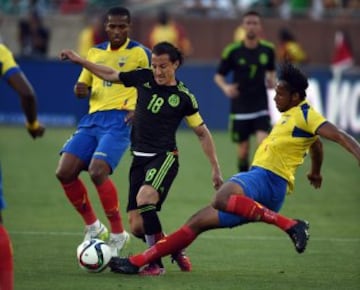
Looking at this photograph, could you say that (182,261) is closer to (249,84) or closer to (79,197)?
(79,197)

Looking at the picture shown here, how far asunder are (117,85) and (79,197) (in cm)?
130

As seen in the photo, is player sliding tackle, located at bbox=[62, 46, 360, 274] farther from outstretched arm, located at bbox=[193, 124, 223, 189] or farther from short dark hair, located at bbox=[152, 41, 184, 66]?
short dark hair, located at bbox=[152, 41, 184, 66]

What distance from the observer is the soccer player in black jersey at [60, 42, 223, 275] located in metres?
11.4

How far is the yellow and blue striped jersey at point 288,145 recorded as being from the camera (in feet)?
36.1

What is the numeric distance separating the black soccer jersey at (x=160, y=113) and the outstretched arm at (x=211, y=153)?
0.22 meters

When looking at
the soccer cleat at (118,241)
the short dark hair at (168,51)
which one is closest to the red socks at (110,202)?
the soccer cleat at (118,241)

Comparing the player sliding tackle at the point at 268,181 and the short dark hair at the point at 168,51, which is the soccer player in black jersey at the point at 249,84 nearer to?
the short dark hair at the point at 168,51

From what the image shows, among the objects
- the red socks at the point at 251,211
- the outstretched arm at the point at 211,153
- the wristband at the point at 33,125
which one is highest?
the wristband at the point at 33,125

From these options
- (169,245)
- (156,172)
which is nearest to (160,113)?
(156,172)

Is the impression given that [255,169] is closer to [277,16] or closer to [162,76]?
[162,76]

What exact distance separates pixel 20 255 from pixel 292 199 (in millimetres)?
6837

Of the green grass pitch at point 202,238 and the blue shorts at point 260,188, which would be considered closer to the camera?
the blue shorts at point 260,188

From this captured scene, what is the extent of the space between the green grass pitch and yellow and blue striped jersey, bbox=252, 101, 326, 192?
1080mm

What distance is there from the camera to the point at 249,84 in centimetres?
1852
